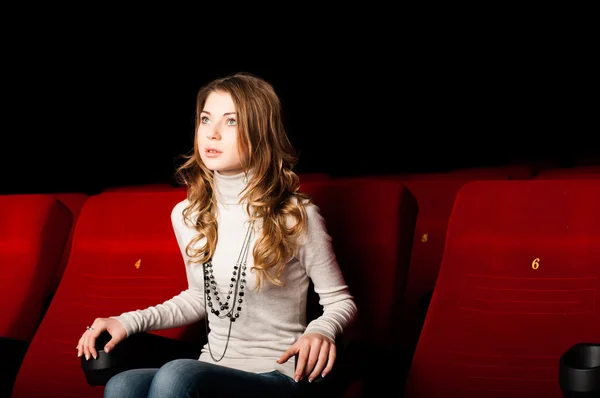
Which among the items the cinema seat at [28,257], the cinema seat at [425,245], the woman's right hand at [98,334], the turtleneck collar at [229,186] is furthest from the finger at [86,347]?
the cinema seat at [425,245]

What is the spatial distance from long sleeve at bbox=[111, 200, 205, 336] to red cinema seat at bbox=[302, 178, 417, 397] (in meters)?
0.26

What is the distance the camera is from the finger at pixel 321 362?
3.13 ft

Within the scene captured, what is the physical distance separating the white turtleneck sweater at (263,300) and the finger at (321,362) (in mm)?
112

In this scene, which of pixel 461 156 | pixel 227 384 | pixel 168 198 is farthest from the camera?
pixel 461 156

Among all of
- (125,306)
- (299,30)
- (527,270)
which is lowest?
(125,306)

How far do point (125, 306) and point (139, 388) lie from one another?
0.52 meters

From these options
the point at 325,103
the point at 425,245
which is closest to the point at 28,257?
the point at 425,245

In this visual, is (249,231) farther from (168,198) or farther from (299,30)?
(299,30)

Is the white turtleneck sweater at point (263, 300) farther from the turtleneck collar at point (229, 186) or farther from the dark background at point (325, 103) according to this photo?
the dark background at point (325, 103)

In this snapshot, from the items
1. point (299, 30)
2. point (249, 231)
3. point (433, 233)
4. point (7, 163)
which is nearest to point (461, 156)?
point (299, 30)

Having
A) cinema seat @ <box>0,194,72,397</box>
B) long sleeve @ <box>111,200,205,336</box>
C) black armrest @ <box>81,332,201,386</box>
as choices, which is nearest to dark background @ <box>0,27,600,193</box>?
cinema seat @ <box>0,194,72,397</box>

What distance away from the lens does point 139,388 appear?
102 cm

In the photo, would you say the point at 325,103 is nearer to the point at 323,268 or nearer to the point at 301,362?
the point at 323,268

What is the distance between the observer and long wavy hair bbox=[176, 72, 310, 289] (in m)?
1.12
